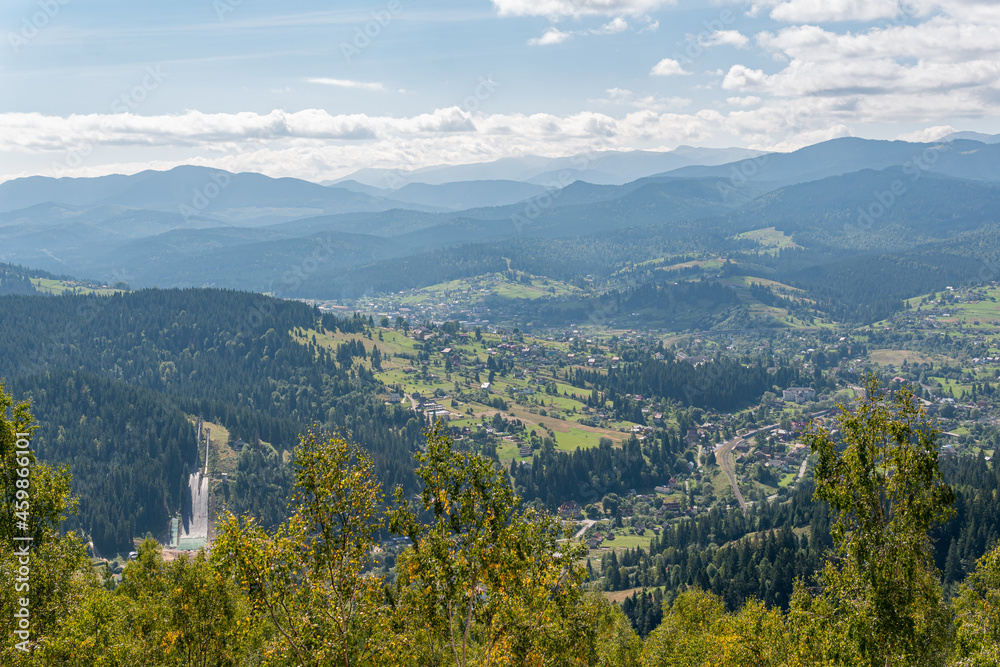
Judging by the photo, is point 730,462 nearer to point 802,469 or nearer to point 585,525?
point 802,469

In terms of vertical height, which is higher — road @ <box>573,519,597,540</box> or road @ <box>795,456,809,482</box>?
road @ <box>795,456,809,482</box>

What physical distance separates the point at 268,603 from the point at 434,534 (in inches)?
198

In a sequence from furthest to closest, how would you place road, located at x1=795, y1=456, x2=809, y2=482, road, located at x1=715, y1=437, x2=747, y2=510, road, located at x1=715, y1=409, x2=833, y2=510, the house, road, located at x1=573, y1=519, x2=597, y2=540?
road, located at x1=795, y1=456, x2=809, y2=482
road, located at x1=715, y1=409, x2=833, y2=510
road, located at x1=715, y1=437, x2=747, y2=510
the house
road, located at x1=573, y1=519, x2=597, y2=540

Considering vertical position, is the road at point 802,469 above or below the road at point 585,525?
above


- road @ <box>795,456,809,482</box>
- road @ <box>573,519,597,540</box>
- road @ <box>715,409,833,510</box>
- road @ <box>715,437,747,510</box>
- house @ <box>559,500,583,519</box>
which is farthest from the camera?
road @ <box>795,456,809,482</box>

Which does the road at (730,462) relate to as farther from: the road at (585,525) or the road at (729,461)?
the road at (585,525)

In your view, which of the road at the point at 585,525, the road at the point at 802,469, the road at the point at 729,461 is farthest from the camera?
the road at the point at 802,469

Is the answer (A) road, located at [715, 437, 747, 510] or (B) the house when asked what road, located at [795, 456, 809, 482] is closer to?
(A) road, located at [715, 437, 747, 510]

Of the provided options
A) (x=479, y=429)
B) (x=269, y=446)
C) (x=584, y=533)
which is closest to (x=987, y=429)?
(x=584, y=533)

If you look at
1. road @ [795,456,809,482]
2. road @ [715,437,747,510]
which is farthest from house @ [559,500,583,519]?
road @ [795,456,809,482]

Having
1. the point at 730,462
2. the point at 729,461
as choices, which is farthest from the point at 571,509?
the point at 729,461

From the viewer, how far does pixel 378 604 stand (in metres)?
21.2

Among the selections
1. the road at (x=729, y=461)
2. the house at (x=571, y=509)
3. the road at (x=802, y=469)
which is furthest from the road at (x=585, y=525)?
the road at (x=802, y=469)

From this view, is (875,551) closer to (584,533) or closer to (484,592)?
(484,592)
